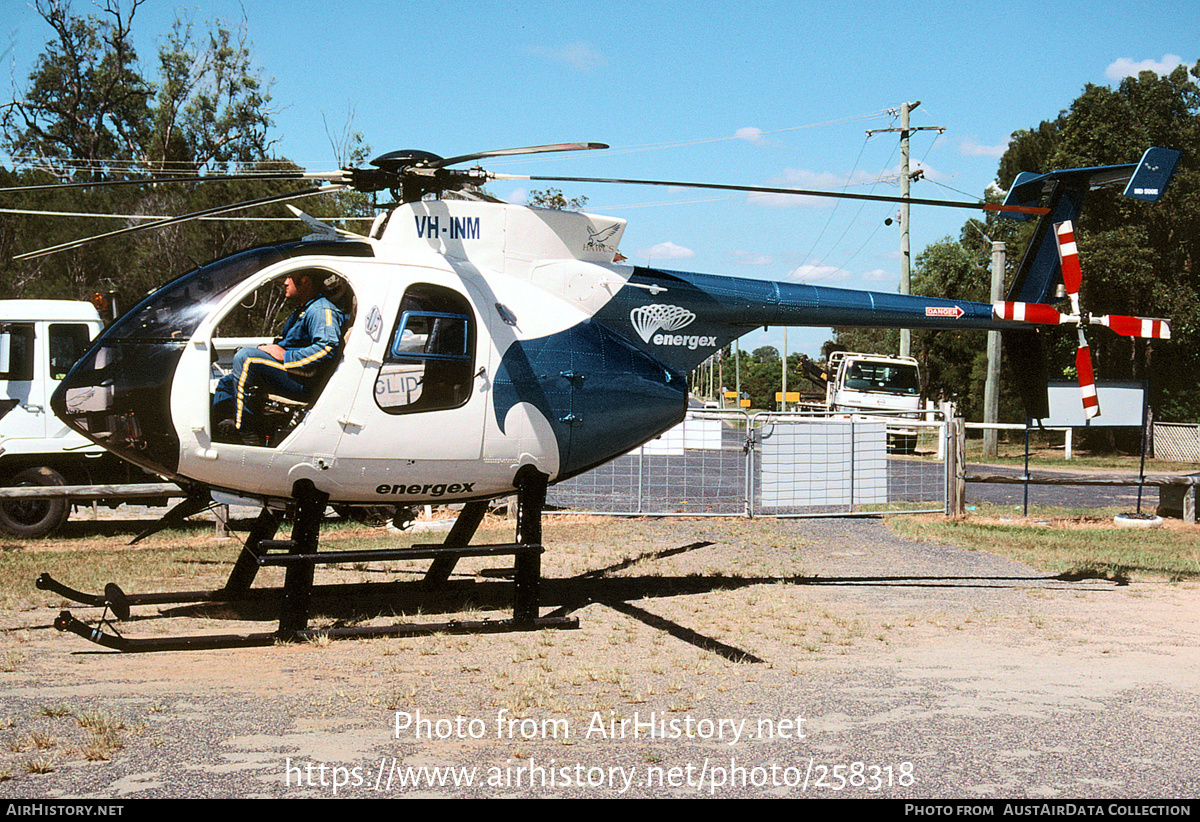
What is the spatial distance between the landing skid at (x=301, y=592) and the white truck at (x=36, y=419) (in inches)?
236

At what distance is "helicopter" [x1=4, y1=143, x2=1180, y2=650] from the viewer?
265 inches

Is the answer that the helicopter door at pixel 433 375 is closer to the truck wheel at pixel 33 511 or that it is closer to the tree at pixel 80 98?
the truck wheel at pixel 33 511

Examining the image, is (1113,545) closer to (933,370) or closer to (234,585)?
(234,585)

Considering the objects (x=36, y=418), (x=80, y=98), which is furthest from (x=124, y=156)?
(x=36, y=418)

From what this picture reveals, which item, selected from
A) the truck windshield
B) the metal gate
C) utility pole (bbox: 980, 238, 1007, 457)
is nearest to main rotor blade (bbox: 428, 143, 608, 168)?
the metal gate

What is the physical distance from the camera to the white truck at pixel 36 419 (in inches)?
504

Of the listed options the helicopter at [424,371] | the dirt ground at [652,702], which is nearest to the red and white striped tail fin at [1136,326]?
the helicopter at [424,371]

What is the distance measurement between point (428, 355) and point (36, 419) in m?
8.66

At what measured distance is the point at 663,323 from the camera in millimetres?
8750

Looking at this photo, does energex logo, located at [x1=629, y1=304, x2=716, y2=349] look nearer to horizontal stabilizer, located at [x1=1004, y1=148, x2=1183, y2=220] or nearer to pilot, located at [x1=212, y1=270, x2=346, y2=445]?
pilot, located at [x1=212, y1=270, x2=346, y2=445]

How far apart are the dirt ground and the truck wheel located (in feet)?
17.2

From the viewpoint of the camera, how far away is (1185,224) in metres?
31.3

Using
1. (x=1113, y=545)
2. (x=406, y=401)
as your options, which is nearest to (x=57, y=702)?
(x=406, y=401)

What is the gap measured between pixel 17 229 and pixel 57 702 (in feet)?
111
